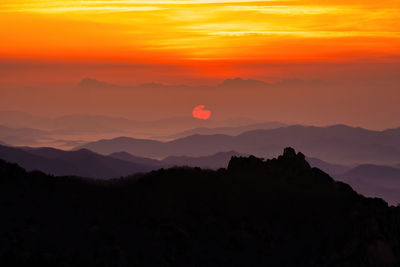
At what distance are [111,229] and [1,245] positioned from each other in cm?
1004

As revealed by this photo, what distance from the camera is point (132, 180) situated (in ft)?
211

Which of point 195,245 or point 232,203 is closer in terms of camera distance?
point 195,245

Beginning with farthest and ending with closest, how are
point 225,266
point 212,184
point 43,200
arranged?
point 212,184 → point 43,200 → point 225,266

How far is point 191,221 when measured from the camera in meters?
57.1

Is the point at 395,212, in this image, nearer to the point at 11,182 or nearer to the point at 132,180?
the point at 132,180

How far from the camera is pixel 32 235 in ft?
162

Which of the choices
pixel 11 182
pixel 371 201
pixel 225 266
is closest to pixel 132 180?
pixel 11 182

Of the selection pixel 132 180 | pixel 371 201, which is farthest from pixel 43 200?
pixel 371 201

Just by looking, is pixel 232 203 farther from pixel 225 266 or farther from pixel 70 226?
pixel 70 226

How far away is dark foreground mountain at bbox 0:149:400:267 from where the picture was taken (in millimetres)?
49594

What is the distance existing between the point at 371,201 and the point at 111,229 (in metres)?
27.1

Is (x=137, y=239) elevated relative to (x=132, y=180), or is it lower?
lower

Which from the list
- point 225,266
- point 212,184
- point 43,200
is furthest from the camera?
point 212,184

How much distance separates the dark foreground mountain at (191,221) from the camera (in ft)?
163
